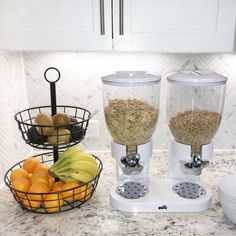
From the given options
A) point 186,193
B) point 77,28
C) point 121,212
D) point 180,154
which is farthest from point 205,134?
point 77,28

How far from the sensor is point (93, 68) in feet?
3.85

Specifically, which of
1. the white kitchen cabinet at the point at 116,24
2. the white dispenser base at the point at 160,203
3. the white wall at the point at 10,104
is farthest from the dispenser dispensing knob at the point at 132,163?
the white wall at the point at 10,104

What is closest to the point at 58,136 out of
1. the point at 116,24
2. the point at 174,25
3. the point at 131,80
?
the point at 131,80

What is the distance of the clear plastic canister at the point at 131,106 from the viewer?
2.51 ft

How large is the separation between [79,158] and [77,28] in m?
0.40

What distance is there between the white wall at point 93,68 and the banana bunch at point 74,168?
0.39m

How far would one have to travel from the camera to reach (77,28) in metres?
0.82

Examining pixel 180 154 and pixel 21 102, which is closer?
pixel 180 154

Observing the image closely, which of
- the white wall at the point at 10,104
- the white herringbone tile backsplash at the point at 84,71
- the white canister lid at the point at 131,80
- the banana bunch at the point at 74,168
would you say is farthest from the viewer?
the white herringbone tile backsplash at the point at 84,71

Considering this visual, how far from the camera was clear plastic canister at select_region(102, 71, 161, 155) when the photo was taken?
76 centimetres

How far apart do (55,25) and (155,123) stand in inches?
16.6

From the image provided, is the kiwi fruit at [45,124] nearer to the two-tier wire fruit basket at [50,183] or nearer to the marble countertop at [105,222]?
the two-tier wire fruit basket at [50,183]

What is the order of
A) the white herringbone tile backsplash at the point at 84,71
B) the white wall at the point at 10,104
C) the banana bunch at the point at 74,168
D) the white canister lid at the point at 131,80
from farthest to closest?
the white herringbone tile backsplash at the point at 84,71 < the white wall at the point at 10,104 < the banana bunch at the point at 74,168 < the white canister lid at the point at 131,80

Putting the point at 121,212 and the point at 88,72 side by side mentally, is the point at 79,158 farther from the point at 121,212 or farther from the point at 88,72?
the point at 88,72
